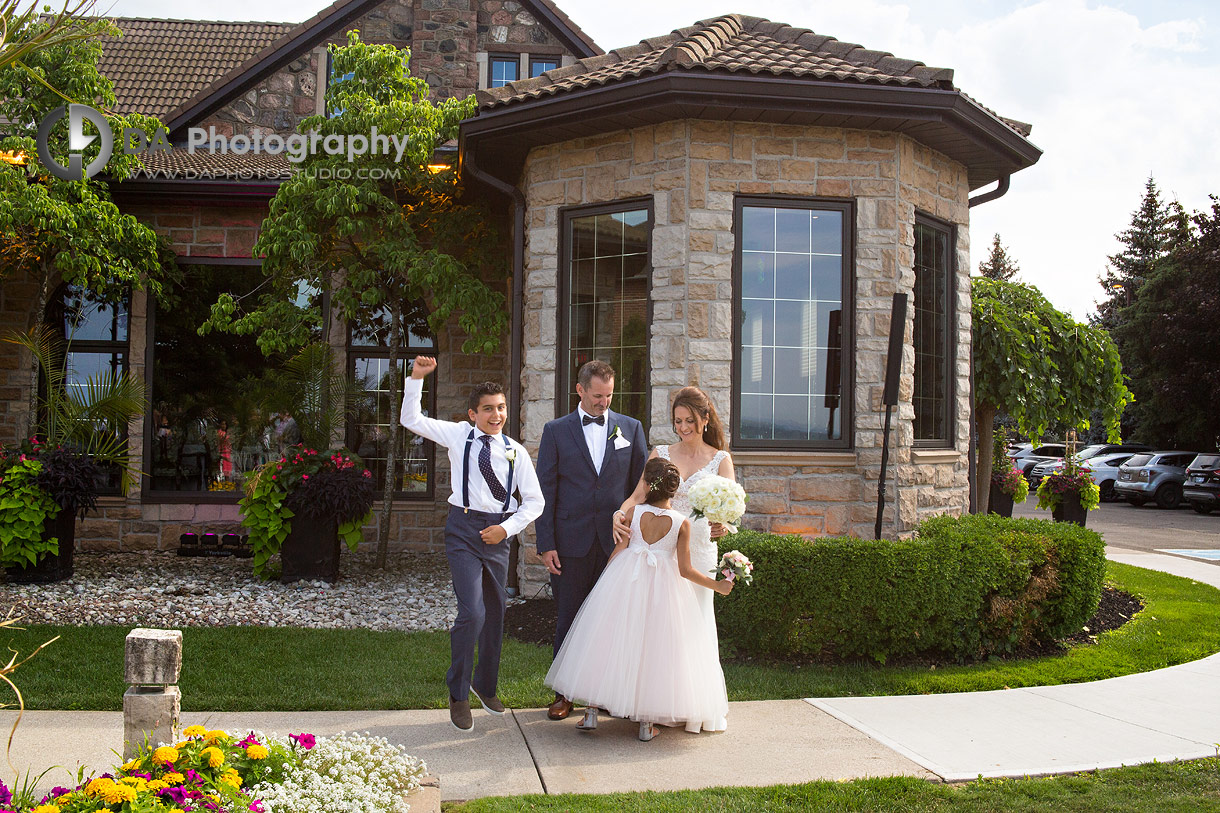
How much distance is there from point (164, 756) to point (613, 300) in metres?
5.59

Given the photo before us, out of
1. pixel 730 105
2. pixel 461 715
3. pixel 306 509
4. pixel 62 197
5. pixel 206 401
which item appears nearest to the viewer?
pixel 461 715

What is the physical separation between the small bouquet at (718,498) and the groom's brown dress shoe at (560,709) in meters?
1.28

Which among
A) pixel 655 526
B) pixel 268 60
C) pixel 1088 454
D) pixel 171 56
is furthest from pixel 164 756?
pixel 1088 454

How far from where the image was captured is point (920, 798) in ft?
12.5

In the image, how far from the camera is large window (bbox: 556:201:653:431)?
25.4 ft

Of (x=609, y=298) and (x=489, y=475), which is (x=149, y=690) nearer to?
(x=489, y=475)

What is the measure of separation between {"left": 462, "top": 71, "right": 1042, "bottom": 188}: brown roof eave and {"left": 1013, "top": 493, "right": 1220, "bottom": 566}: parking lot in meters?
7.11

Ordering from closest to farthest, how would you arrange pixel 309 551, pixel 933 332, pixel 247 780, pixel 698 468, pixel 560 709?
pixel 247 780, pixel 560 709, pixel 698 468, pixel 933 332, pixel 309 551

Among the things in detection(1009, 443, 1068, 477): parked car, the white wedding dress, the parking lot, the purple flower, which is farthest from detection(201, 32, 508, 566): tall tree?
detection(1009, 443, 1068, 477): parked car

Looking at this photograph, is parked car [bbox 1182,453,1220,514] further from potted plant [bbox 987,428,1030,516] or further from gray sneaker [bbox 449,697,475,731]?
gray sneaker [bbox 449,697,475,731]

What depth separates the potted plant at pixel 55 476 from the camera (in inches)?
321

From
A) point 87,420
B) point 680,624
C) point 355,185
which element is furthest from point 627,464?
point 87,420

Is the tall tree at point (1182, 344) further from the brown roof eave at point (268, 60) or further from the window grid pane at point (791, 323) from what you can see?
the brown roof eave at point (268, 60)

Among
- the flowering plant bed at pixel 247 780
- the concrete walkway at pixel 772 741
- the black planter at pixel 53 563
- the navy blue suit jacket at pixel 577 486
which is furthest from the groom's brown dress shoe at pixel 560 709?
the black planter at pixel 53 563
